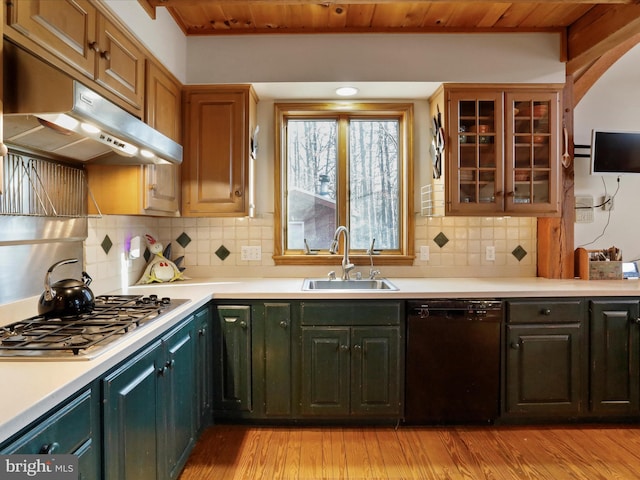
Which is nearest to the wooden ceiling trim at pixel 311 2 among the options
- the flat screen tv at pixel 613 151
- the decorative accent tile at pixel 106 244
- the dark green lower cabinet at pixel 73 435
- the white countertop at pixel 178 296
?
the flat screen tv at pixel 613 151

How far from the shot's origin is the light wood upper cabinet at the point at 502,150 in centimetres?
273

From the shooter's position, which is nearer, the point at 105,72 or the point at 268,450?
the point at 105,72

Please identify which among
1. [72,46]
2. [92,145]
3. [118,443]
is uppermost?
[72,46]

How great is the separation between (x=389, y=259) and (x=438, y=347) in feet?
2.64

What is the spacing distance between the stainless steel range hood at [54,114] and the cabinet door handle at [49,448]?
911 millimetres

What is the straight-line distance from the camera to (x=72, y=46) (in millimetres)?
1550

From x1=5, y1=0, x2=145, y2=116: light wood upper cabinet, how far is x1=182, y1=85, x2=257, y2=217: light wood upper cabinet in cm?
58

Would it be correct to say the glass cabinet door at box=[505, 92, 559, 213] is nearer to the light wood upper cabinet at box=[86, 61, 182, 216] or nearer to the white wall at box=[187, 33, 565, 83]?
the white wall at box=[187, 33, 565, 83]

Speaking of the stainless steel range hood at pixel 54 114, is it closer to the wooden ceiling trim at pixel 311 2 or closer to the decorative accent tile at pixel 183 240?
the wooden ceiling trim at pixel 311 2

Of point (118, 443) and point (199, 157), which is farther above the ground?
point (199, 157)

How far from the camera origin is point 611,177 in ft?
10.1

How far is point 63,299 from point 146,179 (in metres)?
0.77

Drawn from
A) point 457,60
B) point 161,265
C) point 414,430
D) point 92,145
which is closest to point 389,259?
point 414,430

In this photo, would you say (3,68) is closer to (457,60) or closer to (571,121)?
(457,60)
